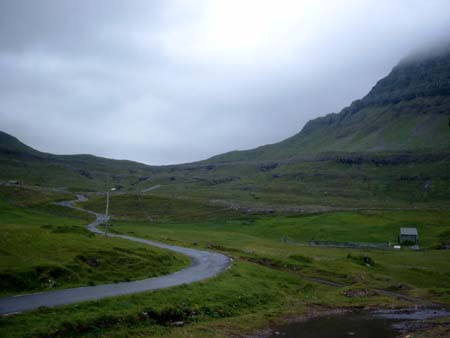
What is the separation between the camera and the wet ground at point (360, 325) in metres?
28.0

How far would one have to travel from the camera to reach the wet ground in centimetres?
2803

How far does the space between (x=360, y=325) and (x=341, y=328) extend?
189cm

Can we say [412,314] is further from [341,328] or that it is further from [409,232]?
[409,232]

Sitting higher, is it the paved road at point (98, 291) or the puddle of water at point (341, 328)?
the paved road at point (98, 291)

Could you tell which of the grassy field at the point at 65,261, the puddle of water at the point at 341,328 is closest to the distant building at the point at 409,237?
the grassy field at the point at 65,261

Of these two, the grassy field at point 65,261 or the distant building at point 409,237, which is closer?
the grassy field at point 65,261

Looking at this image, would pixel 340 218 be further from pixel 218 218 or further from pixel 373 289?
pixel 373 289

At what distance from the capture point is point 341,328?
98.3 feet

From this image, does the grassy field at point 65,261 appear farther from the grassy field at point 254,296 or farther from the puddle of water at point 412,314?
the puddle of water at point 412,314

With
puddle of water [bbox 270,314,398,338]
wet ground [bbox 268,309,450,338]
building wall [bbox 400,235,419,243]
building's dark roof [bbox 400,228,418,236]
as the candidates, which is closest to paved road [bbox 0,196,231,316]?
puddle of water [bbox 270,314,398,338]

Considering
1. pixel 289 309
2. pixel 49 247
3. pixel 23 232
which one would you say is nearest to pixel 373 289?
pixel 289 309

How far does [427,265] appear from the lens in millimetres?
63438

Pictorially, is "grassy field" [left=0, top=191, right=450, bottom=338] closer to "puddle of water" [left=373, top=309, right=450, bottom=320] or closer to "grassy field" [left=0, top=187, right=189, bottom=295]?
"puddle of water" [left=373, top=309, right=450, bottom=320]

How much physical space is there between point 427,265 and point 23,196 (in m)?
155
